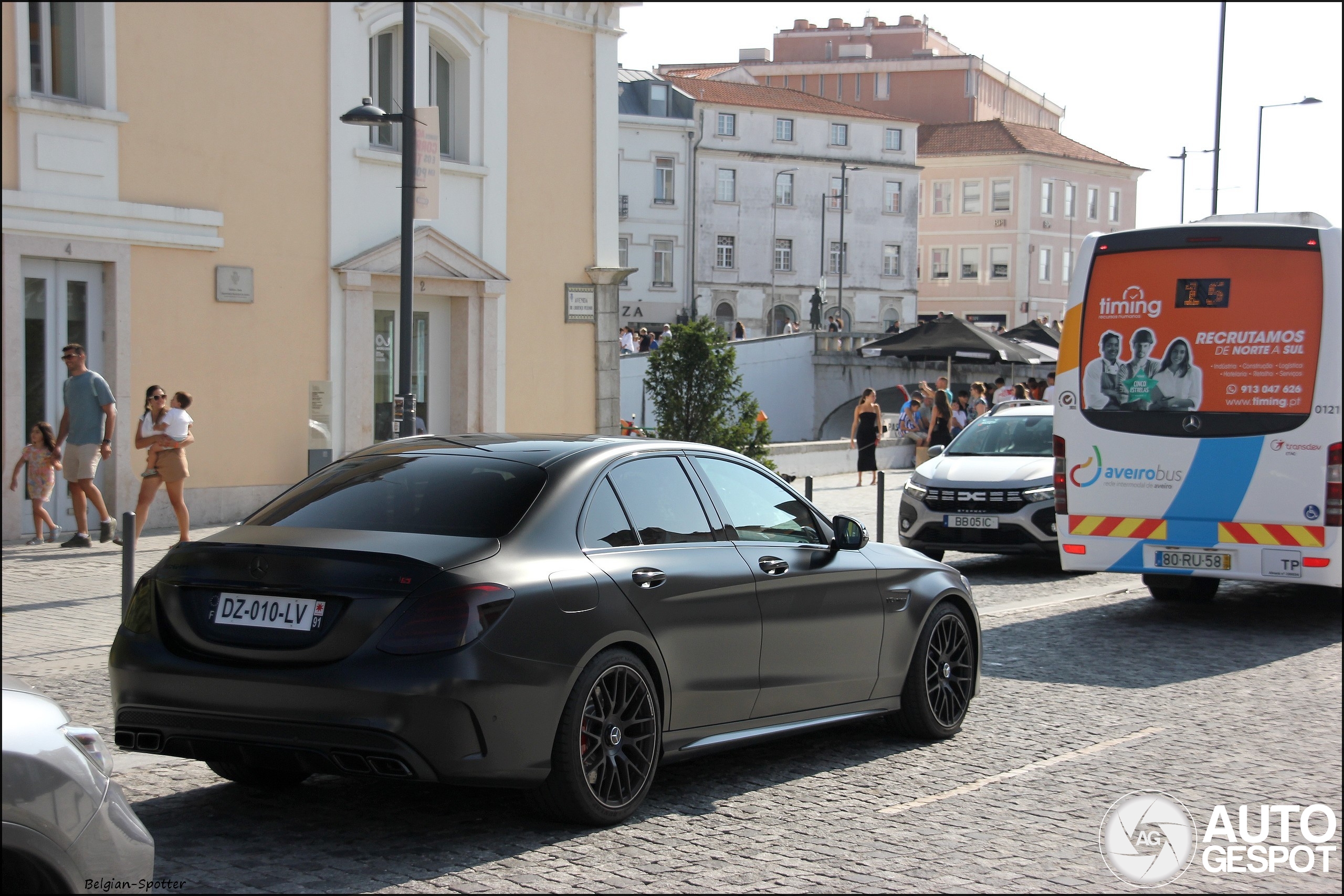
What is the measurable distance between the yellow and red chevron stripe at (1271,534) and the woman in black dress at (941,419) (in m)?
17.1

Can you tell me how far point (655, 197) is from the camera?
73312mm

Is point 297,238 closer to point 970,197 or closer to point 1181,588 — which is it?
point 1181,588

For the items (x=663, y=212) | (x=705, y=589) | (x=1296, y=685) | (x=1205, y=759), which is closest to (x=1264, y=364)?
(x=1296, y=685)

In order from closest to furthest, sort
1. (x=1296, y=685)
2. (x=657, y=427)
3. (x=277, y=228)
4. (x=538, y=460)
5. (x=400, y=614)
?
(x=400, y=614)
(x=538, y=460)
(x=1296, y=685)
(x=277, y=228)
(x=657, y=427)

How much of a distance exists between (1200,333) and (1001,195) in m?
80.5

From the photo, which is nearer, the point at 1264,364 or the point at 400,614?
the point at 400,614

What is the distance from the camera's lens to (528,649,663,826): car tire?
5.50m

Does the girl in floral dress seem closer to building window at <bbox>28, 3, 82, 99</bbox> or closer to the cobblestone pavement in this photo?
building window at <bbox>28, 3, 82, 99</bbox>

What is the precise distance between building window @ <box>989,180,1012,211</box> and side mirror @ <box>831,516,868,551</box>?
85.3 metres

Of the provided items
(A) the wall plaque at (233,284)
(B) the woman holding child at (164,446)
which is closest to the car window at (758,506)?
(B) the woman holding child at (164,446)

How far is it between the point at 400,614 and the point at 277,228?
1394cm

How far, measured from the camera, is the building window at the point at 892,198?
82.3 meters

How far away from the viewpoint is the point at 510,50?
21484 millimetres

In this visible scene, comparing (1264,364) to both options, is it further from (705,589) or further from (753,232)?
(753,232)
